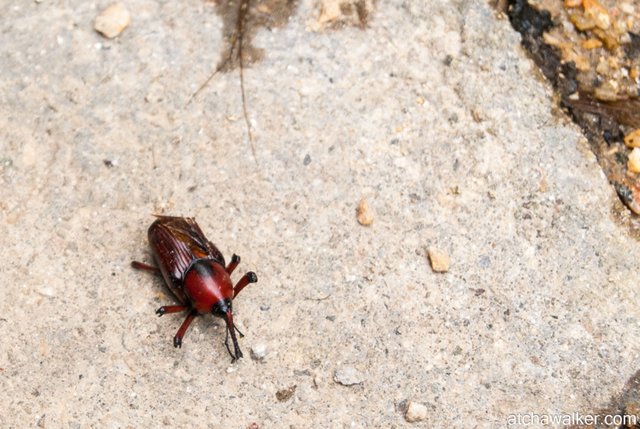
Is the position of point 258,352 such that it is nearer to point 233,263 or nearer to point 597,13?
point 233,263

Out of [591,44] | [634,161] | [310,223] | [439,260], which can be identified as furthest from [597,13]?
[310,223]

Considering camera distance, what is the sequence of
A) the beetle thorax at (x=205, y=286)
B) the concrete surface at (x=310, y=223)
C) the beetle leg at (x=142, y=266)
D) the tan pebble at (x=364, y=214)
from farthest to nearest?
1. the tan pebble at (x=364, y=214)
2. the beetle leg at (x=142, y=266)
3. the concrete surface at (x=310, y=223)
4. the beetle thorax at (x=205, y=286)

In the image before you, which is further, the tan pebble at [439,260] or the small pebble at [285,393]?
the tan pebble at [439,260]

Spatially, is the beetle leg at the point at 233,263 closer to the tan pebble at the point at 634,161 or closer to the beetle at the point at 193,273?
the beetle at the point at 193,273

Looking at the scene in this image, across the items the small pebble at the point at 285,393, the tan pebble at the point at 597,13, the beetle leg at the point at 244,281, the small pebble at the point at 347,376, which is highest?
the tan pebble at the point at 597,13

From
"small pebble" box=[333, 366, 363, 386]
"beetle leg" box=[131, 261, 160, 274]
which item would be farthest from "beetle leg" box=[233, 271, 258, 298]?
"small pebble" box=[333, 366, 363, 386]

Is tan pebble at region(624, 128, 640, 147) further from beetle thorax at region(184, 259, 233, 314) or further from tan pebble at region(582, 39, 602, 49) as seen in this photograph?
beetle thorax at region(184, 259, 233, 314)

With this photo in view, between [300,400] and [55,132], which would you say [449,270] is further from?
[55,132]

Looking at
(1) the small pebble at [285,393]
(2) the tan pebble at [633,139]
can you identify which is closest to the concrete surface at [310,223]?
(1) the small pebble at [285,393]

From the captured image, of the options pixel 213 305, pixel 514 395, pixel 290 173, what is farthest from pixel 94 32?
pixel 514 395
